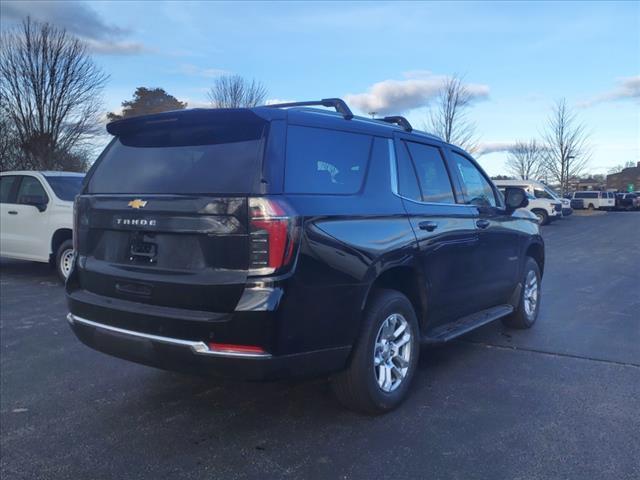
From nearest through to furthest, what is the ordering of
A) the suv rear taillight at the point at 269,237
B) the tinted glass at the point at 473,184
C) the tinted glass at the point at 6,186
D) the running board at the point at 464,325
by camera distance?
the suv rear taillight at the point at 269,237 → the running board at the point at 464,325 → the tinted glass at the point at 473,184 → the tinted glass at the point at 6,186

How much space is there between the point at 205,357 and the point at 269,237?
73cm

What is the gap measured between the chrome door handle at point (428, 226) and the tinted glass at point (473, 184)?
0.89 meters

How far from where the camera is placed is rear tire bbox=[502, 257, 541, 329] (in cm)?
595

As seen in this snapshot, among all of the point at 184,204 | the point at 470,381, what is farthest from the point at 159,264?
the point at 470,381

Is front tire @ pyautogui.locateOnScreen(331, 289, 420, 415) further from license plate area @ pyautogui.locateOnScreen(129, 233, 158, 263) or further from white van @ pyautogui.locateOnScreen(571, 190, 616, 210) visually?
white van @ pyautogui.locateOnScreen(571, 190, 616, 210)

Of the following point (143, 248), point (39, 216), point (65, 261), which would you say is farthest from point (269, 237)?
point (39, 216)

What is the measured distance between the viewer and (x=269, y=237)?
2965 mm

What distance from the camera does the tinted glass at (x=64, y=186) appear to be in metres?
8.90

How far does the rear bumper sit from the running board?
1133mm

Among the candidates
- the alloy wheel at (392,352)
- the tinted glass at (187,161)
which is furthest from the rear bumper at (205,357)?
the tinted glass at (187,161)

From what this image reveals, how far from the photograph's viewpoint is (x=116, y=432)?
138 inches

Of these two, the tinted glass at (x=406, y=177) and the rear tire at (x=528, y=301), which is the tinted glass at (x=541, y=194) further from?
the tinted glass at (x=406, y=177)

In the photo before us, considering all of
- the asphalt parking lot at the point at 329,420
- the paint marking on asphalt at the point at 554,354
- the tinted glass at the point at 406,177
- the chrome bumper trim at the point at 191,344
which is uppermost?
the tinted glass at the point at 406,177

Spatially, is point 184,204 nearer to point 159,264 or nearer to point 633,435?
point 159,264
